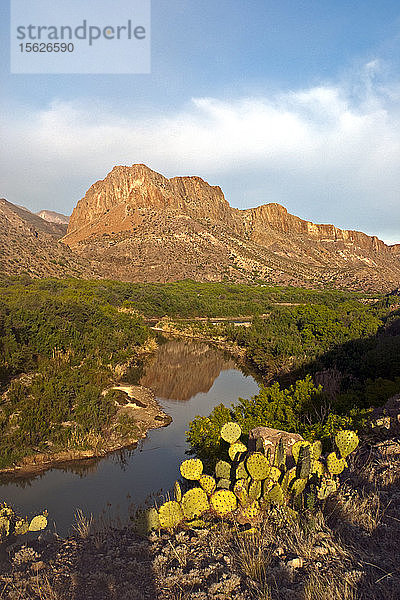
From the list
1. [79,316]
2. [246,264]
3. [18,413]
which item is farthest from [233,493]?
[246,264]


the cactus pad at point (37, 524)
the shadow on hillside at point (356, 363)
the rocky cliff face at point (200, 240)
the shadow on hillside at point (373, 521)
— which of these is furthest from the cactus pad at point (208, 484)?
the rocky cliff face at point (200, 240)

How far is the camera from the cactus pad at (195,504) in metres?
6.00

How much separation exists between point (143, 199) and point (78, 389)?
100075 millimetres

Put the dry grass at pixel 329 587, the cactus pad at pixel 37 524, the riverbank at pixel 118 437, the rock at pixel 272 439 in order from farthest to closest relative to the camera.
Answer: the riverbank at pixel 118 437 → the rock at pixel 272 439 → the cactus pad at pixel 37 524 → the dry grass at pixel 329 587

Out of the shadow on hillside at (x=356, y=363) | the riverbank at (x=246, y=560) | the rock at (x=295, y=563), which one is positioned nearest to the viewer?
the riverbank at (x=246, y=560)

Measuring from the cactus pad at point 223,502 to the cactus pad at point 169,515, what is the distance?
0.59 meters

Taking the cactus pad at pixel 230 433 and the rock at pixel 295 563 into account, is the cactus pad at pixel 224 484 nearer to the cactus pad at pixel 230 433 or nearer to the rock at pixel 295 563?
the cactus pad at pixel 230 433

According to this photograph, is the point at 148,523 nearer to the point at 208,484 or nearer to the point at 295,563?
the point at 208,484

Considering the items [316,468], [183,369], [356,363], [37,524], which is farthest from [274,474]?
[183,369]

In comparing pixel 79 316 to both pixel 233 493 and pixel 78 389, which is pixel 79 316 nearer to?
pixel 78 389

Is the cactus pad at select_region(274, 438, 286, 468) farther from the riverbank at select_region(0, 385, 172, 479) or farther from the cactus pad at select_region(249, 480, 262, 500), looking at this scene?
the riverbank at select_region(0, 385, 172, 479)

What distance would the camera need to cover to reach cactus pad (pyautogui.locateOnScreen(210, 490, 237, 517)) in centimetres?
587

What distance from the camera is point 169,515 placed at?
5.86m

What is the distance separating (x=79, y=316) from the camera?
2386 centimetres
